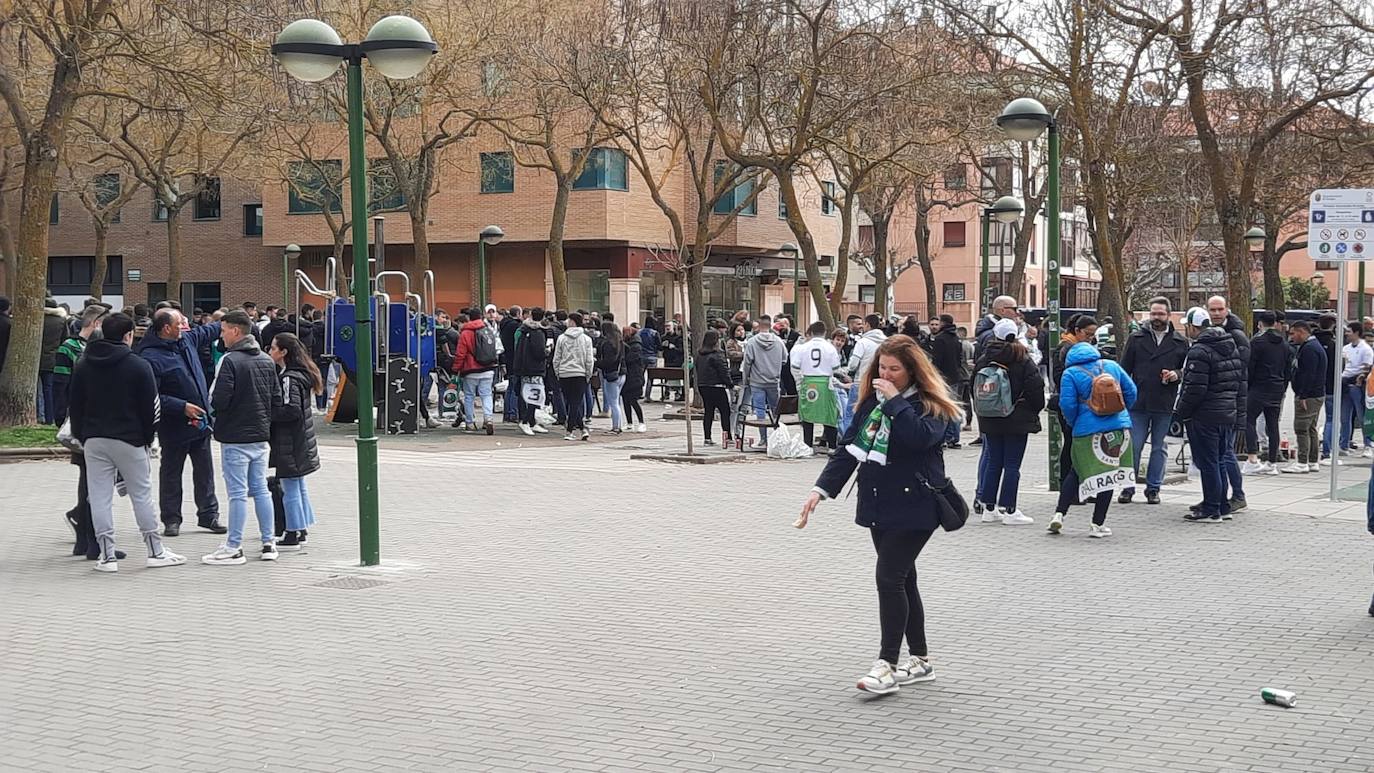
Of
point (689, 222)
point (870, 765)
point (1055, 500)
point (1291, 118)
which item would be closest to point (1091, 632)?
point (870, 765)

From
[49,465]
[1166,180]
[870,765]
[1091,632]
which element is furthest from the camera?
[1166,180]

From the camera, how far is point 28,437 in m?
19.0

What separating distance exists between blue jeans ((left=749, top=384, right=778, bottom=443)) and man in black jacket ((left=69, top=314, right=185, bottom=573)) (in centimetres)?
1010

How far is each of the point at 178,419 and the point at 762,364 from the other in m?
9.04

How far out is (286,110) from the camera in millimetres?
32875

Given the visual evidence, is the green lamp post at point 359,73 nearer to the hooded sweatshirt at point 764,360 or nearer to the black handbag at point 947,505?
the black handbag at point 947,505

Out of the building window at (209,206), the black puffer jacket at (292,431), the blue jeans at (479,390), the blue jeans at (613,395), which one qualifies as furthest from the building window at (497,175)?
the black puffer jacket at (292,431)

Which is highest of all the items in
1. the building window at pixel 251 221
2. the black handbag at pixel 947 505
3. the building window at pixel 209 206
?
the building window at pixel 209 206

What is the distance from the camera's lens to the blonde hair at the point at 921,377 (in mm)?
7082

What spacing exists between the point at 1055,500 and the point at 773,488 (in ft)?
9.64

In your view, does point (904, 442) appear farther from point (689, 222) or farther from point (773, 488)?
point (689, 222)

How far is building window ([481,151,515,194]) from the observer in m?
48.3

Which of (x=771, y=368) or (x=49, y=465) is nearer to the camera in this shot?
(x=49, y=465)

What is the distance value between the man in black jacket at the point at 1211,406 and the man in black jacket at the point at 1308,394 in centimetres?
537
